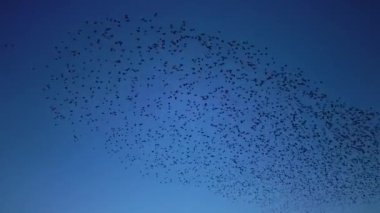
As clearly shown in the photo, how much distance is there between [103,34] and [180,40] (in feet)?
6.23

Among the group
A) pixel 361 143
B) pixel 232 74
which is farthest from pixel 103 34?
pixel 361 143

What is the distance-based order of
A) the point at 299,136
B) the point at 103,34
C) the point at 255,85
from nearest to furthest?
the point at 103,34, the point at 255,85, the point at 299,136

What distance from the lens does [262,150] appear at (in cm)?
1420

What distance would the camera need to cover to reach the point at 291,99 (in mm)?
13453

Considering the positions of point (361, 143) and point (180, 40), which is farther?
point (361, 143)

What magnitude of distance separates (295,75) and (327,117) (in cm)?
172

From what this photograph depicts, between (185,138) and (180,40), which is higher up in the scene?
(180,40)

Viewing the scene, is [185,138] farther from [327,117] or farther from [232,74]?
[327,117]

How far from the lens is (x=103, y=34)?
1229 cm

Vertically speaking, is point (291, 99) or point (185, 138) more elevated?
point (291, 99)

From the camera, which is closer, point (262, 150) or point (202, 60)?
point (202, 60)

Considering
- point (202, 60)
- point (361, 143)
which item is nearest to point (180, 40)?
point (202, 60)

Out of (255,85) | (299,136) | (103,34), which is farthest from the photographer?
(299,136)

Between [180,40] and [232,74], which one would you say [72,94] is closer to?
[180,40]
